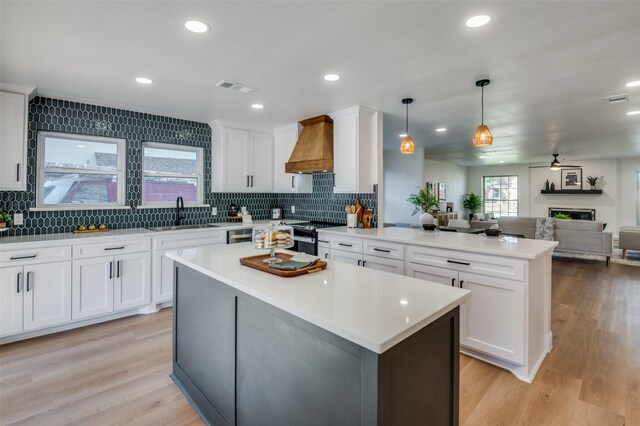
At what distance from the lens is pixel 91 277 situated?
327 cm

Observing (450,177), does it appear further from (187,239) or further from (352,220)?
(187,239)

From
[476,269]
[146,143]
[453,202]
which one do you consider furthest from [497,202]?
[146,143]

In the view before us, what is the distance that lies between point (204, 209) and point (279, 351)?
367cm

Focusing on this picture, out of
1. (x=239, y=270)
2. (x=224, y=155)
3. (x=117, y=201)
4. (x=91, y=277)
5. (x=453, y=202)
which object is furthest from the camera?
(x=453, y=202)

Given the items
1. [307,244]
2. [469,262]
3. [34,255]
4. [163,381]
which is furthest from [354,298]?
[34,255]

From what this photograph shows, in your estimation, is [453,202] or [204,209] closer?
[204,209]

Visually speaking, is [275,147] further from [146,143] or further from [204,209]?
[146,143]

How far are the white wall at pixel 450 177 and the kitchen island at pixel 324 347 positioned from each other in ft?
27.8

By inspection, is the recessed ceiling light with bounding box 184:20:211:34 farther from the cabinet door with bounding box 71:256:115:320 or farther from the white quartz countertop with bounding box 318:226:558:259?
the cabinet door with bounding box 71:256:115:320

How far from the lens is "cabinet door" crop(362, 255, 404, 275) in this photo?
3.15 m

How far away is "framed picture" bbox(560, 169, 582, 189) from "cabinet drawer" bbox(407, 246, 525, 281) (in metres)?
10.3

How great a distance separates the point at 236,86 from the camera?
3.16 m

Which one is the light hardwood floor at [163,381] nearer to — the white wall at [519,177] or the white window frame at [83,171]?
the white window frame at [83,171]

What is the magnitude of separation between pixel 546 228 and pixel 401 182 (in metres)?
3.22
